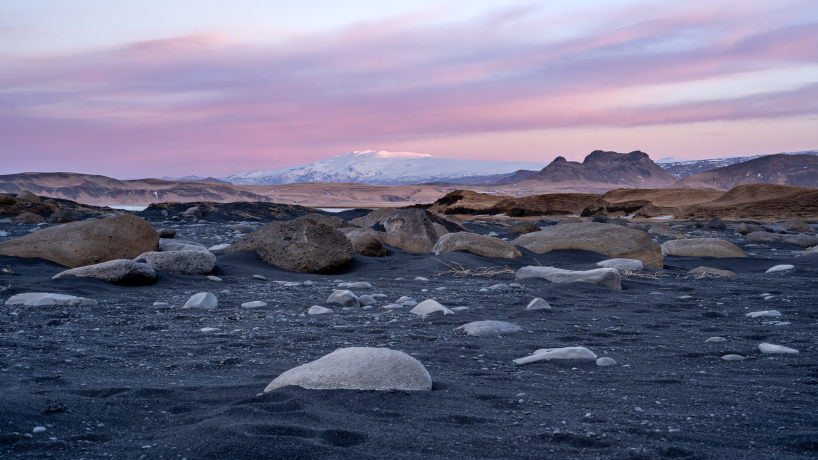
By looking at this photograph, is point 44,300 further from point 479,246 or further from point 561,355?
point 479,246

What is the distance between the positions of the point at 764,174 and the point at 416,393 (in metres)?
129

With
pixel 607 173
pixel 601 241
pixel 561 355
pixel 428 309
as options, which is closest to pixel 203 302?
pixel 428 309

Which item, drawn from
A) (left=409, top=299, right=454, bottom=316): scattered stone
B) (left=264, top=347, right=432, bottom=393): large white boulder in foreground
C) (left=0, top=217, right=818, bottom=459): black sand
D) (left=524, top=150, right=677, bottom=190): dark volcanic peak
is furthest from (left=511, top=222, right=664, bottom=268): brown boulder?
(left=524, top=150, right=677, bottom=190): dark volcanic peak

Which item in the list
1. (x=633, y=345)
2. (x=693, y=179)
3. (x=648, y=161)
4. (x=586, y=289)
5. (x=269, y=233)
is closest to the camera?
(x=633, y=345)

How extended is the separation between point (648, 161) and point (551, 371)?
6131 inches

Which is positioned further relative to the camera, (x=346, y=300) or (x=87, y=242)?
(x=87, y=242)

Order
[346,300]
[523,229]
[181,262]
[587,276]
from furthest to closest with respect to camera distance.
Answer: [523,229], [181,262], [587,276], [346,300]

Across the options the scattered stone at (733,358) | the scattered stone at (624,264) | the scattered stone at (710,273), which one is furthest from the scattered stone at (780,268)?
the scattered stone at (733,358)

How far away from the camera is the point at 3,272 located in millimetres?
5633

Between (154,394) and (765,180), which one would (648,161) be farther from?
(154,394)

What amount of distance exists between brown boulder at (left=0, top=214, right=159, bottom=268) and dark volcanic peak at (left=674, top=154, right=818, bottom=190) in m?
109

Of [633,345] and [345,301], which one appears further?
[345,301]

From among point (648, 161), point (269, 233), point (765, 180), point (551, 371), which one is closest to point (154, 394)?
point (551, 371)

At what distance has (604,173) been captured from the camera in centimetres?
13400
